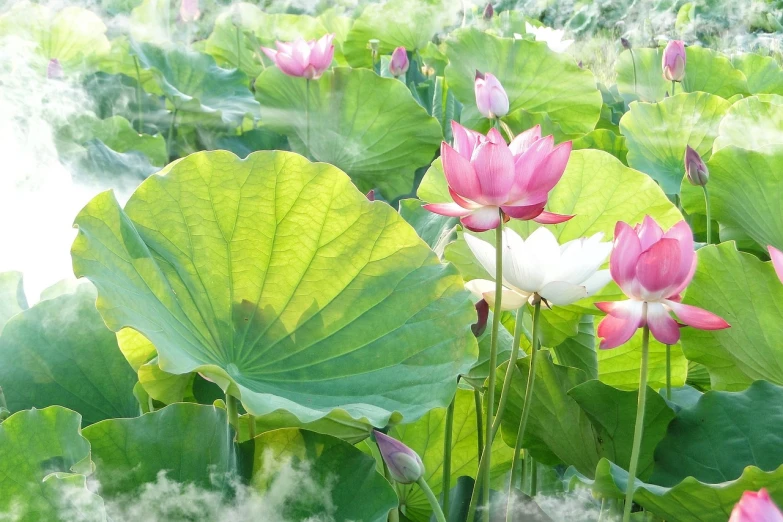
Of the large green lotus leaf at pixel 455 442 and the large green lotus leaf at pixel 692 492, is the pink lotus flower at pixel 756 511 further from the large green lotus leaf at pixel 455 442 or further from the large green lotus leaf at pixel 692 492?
the large green lotus leaf at pixel 455 442

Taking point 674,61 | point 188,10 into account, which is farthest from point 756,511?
point 188,10

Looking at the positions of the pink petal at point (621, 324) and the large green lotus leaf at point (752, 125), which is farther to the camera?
the large green lotus leaf at point (752, 125)

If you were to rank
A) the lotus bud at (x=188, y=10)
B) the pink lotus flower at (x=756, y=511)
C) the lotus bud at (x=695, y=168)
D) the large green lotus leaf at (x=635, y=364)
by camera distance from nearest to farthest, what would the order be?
the pink lotus flower at (x=756, y=511)
the large green lotus leaf at (x=635, y=364)
the lotus bud at (x=695, y=168)
the lotus bud at (x=188, y=10)

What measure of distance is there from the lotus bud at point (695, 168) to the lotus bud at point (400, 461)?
0.73 meters

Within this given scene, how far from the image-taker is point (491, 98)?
150cm

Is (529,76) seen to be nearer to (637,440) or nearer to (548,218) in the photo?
(548,218)

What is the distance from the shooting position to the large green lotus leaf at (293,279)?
2.49ft

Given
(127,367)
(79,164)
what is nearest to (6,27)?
(79,164)

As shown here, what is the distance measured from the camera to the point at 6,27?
Answer: 2.13 meters

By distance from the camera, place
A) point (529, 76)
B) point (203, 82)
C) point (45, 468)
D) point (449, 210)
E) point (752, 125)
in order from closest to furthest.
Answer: point (45, 468) < point (449, 210) < point (752, 125) < point (529, 76) < point (203, 82)

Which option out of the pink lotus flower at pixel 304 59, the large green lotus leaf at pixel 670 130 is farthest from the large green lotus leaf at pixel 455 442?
the pink lotus flower at pixel 304 59

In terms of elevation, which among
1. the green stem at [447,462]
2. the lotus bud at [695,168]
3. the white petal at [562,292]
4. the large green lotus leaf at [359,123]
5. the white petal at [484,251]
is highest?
the white petal at [484,251]

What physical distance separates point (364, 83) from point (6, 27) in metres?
0.96

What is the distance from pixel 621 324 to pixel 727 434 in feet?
0.62
